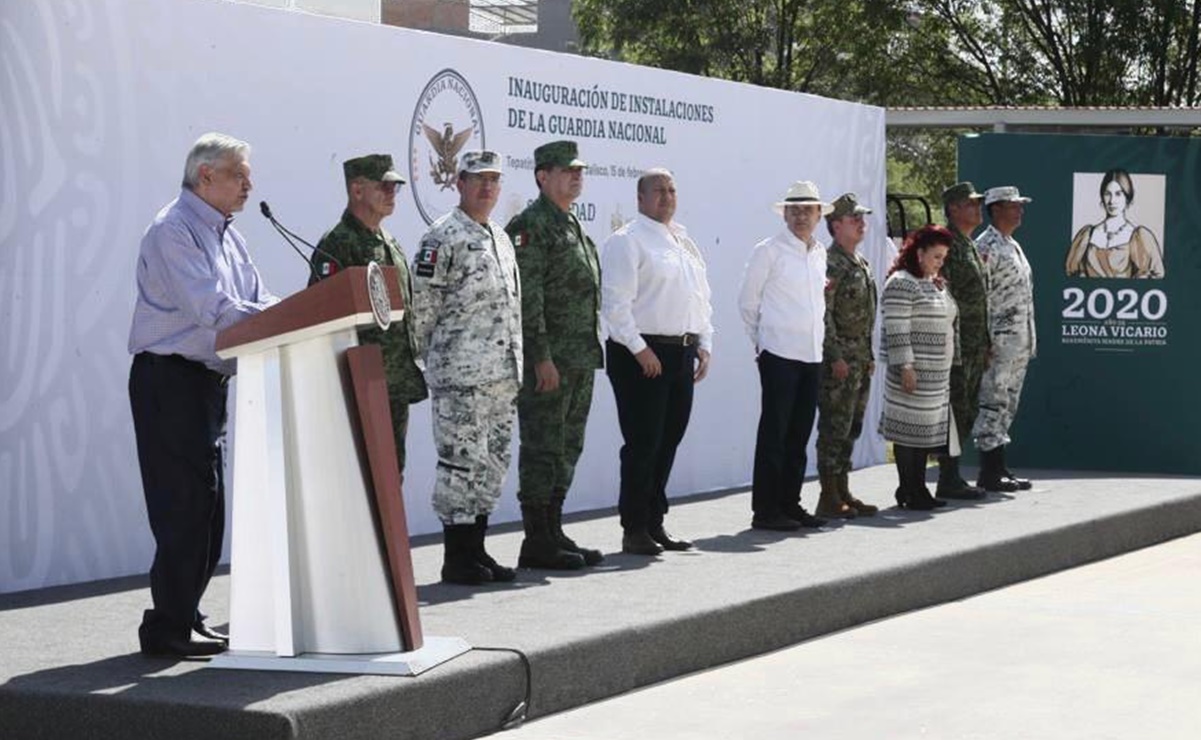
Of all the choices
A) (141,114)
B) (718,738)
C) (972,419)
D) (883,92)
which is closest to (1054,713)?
(718,738)

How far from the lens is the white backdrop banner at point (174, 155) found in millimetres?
7551

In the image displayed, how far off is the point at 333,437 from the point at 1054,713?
232cm

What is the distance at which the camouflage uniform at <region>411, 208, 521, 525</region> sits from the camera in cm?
759

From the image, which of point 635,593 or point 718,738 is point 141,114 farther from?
point 718,738

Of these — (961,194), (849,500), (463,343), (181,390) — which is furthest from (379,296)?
(961,194)

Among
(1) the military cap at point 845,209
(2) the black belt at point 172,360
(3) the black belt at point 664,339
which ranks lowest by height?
(3) the black belt at point 664,339

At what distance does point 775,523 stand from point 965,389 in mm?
2021

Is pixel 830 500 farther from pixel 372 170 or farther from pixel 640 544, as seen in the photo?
pixel 372 170

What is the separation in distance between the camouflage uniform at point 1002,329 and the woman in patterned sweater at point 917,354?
72 centimetres

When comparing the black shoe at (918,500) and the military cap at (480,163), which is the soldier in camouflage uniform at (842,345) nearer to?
the black shoe at (918,500)

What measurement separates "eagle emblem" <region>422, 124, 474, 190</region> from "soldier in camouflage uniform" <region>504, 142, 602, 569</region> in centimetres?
153

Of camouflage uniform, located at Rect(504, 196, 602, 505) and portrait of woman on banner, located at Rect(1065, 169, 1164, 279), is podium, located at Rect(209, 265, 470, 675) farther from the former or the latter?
portrait of woman on banner, located at Rect(1065, 169, 1164, 279)

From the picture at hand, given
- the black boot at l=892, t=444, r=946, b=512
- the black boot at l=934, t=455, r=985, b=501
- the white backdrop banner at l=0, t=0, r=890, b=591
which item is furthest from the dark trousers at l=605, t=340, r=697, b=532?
the black boot at l=934, t=455, r=985, b=501

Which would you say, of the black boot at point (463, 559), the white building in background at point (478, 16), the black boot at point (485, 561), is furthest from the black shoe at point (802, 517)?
the white building in background at point (478, 16)
